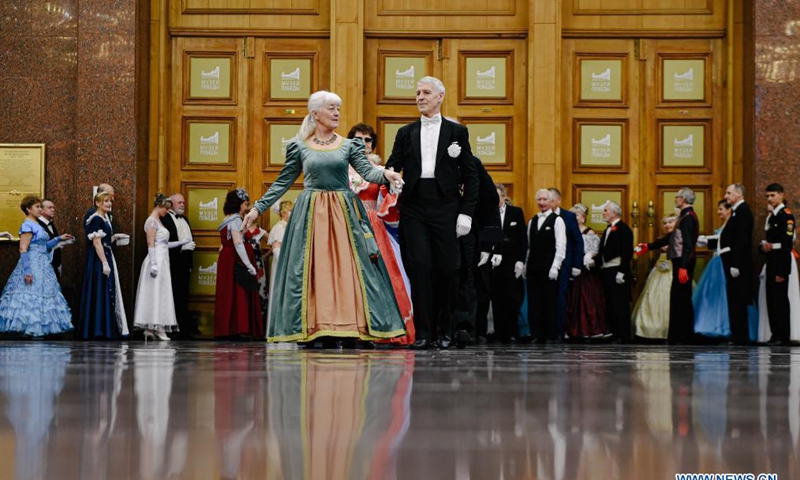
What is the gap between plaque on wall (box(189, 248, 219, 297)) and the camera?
14.2m

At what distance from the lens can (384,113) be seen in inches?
560

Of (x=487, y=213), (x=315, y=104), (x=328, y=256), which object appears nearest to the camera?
(x=328, y=256)

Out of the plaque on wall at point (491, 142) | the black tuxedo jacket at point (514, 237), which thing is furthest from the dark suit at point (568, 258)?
the plaque on wall at point (491, 142)

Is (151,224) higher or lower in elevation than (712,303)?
higher

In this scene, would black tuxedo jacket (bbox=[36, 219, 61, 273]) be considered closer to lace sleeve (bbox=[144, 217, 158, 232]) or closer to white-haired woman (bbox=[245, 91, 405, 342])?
lace sleeve (bbox=[144, 217, 158, 232])

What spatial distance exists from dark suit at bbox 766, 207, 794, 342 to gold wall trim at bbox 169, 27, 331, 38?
557 centimetres

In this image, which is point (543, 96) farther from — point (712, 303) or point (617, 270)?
point (712, 303)

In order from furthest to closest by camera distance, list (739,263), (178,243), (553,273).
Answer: (178,243) → (553,273) → (739,263)

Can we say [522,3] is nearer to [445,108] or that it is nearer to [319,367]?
[445,108]

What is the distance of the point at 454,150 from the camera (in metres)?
8.59

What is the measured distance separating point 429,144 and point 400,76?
571cm

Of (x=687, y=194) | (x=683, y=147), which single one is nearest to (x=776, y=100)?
(x=683, y=147)

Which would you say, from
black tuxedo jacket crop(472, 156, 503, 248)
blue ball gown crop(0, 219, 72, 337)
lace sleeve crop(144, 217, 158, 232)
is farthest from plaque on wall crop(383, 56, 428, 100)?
black tuxedo jacket crop(472, 156, 503, 248)

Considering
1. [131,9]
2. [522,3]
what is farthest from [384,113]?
[131,9]
